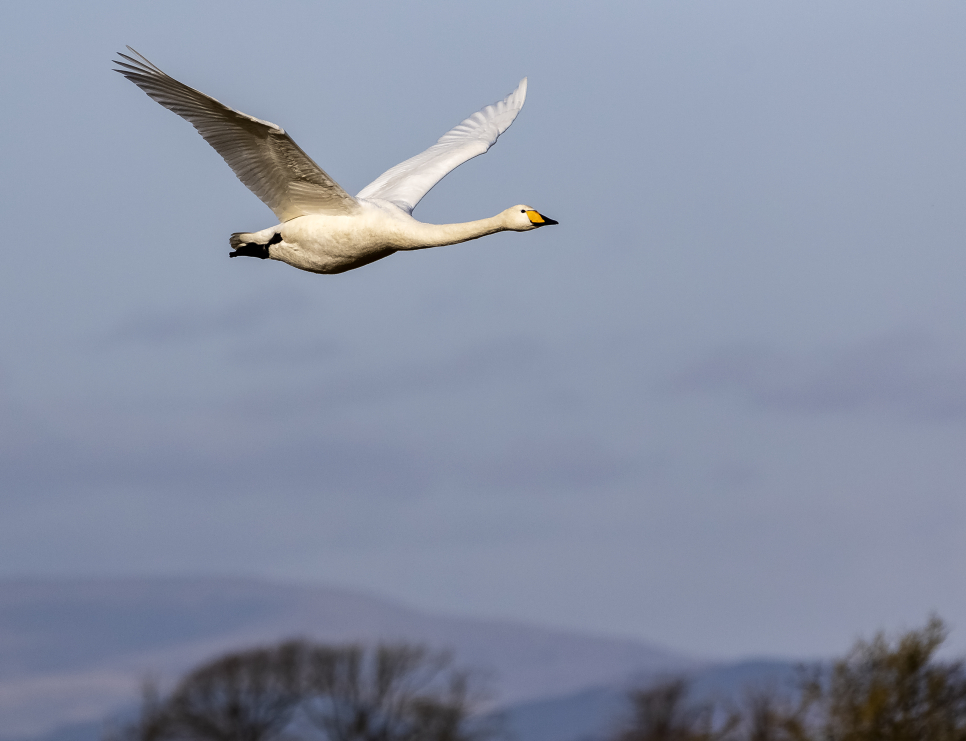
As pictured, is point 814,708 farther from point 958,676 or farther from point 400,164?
point 400,164

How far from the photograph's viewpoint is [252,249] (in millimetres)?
19031

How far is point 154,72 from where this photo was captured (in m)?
16.6

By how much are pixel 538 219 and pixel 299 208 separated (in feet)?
10.6

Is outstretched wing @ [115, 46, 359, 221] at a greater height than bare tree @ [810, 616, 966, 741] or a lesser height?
greater

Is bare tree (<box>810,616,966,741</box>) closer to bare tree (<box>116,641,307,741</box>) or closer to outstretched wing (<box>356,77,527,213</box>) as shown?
outstretched wing (<box>356,77,527,213</box>)

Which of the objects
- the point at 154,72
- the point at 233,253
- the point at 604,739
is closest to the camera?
the point at 154,72

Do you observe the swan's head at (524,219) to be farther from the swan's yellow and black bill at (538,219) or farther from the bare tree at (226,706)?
the bare tree at (226,706)

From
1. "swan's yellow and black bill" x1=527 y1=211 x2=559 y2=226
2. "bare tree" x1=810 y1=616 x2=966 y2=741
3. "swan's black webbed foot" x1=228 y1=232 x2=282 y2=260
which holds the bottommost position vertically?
"bare tree" x1=810 y1=616 x2=966 y2=741

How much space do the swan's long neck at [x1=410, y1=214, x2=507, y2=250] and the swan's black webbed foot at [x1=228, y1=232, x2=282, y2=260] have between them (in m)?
2.42

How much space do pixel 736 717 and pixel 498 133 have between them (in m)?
9.78

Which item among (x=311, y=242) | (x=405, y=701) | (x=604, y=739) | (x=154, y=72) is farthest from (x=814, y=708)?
(x=405, y=701)

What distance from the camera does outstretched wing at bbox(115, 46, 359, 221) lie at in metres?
16.7

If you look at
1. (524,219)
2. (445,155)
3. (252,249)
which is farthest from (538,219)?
(445,155)

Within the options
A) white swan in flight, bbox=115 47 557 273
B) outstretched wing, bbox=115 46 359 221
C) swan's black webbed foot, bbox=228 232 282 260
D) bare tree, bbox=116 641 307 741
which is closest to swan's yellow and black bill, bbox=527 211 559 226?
white swan in flight, bbox=115 47 557 273
